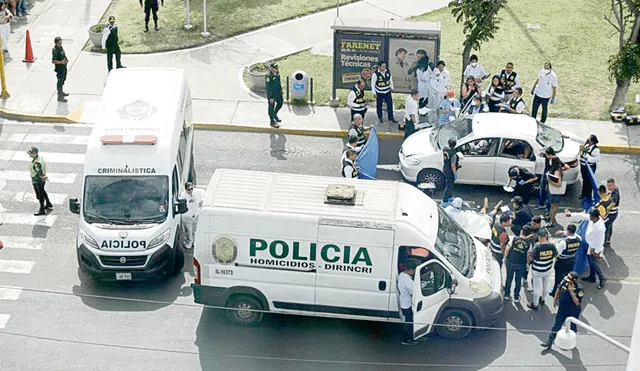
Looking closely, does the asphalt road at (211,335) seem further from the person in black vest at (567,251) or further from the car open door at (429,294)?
the person in black vest at (567,251)

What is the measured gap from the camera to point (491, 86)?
77.5 ft

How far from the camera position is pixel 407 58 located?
24.3 meters

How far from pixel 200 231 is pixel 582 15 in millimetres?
18231

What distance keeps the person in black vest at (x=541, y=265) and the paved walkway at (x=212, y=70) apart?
700 cm

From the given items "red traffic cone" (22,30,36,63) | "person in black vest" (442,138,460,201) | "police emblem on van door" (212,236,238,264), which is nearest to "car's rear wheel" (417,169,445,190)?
"person in black vest" (442,138,460,201)

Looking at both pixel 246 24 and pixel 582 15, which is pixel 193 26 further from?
pixel 582 15

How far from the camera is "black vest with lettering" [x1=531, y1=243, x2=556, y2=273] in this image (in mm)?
16500

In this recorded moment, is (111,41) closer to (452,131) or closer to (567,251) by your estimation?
(452,131)

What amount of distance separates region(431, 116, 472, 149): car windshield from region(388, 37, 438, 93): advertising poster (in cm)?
301

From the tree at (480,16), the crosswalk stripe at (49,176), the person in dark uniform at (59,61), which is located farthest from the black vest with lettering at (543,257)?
the person in dark uniform at (59,61)

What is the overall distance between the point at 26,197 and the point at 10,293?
3623mm

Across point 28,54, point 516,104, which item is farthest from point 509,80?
point 28,54

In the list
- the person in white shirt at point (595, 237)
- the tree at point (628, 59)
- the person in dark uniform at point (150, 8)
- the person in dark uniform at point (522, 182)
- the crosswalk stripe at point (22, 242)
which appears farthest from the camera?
the person in dark uniform at point (150, 8)

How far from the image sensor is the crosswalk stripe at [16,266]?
18.2 meters
